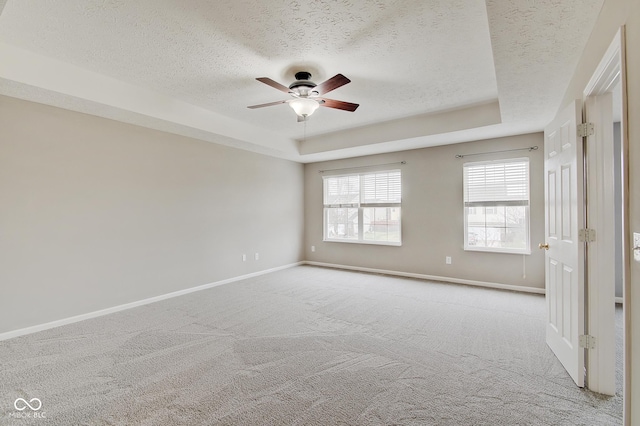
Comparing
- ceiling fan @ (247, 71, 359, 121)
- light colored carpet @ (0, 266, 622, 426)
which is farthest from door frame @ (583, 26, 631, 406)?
ceiling fan @ (247, 71, 359, 121)

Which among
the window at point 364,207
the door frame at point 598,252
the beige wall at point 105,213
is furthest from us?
the window at point 364,207

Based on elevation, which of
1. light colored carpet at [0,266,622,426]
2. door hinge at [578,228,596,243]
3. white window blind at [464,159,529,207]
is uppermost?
white window blind at [464,159,529,207]

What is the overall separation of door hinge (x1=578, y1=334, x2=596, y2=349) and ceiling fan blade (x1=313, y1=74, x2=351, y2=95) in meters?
2.62

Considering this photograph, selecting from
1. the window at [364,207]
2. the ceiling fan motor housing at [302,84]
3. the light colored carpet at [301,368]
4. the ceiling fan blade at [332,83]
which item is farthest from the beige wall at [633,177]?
the window at [364,207]

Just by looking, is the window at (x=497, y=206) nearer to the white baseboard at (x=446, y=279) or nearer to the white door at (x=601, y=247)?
the white baseboard at (x=446, y=279)

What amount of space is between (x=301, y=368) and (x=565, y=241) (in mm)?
2320

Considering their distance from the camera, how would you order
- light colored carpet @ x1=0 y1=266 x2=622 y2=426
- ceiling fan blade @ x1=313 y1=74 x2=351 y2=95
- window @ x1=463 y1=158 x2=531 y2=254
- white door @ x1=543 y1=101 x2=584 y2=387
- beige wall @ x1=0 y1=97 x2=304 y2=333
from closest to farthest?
light colored carpet @ x1=0 y1=266 x2=622 y2=426
white door @ x1=543 y1=101 x2=584 y2=387
ceiling fan blade @ x1=313 y1=74 x2=351 y2=95
beige wall @ x1=0 y1=97 x2=304 y2=333
window @ x1=463 y1=158 x2=531 y2=254

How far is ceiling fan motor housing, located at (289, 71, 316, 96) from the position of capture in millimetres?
2943

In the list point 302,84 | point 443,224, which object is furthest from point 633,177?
point 443,224

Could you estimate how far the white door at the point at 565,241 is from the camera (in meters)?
2.05

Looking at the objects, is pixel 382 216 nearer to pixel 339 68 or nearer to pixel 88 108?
pixel 339 68

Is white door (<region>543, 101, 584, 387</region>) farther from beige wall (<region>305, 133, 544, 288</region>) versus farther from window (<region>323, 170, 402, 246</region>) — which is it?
window (<region>323, 170, 402, 246</region>)

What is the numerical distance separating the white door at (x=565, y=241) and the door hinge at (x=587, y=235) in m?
0.03

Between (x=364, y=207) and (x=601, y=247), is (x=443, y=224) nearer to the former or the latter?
(x=364, y=207)
